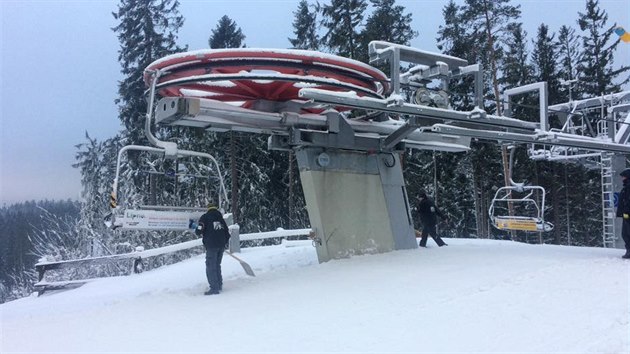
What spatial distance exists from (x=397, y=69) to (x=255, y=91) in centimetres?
300

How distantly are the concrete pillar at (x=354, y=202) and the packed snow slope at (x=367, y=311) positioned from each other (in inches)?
29.2

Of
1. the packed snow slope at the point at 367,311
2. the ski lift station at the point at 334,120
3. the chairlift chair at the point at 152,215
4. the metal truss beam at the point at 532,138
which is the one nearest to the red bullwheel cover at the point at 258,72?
the ski lift station at the point at 334,120

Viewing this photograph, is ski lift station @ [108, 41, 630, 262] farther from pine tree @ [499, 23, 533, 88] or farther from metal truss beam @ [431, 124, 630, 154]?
pine tree @ [499, 23, 533, 88]

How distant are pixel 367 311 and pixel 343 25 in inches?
→ 951

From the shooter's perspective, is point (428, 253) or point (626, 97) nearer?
point (428, 253)

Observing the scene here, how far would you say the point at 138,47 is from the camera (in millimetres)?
27875

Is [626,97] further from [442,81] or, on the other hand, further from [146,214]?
[146,214]

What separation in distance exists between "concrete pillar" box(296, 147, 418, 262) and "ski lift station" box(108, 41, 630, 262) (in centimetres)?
2

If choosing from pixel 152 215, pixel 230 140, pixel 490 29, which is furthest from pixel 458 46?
pixel 152 215

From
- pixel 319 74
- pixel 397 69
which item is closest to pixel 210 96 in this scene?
pixel 319 74

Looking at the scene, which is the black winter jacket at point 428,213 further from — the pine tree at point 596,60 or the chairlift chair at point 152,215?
the pine tree at point 596,60

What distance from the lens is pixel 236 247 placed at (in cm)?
1405

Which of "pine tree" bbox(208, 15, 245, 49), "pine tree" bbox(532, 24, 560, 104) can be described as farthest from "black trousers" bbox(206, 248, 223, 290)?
"pine tree" bbox(532, 24, 560, 104)

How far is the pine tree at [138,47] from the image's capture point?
91.4 feet
